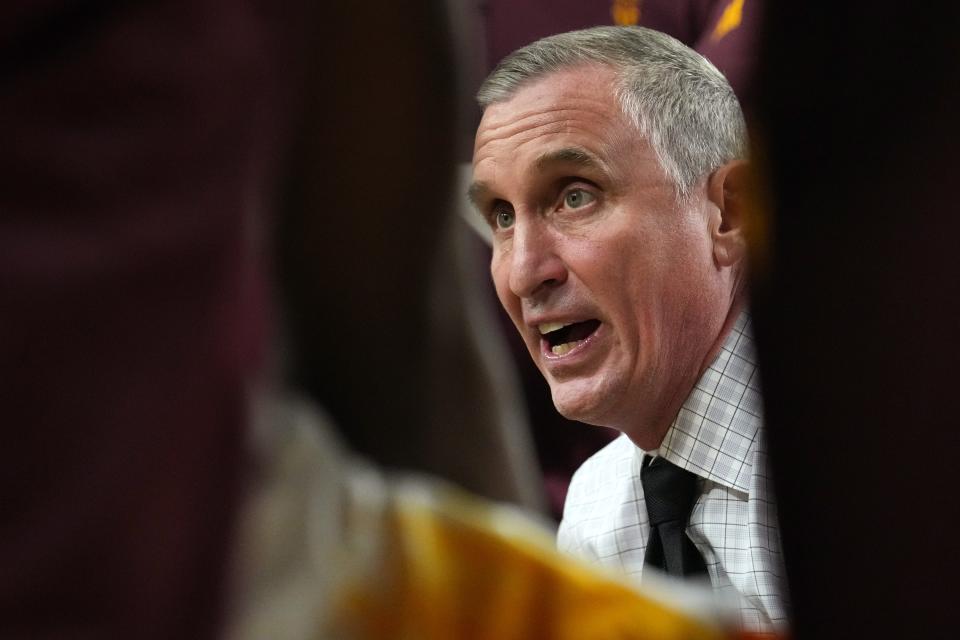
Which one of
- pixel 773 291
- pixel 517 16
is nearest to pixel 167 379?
pixel 773 291

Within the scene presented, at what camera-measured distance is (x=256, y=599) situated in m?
0.34

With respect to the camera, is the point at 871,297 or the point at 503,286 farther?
the point at 503,286

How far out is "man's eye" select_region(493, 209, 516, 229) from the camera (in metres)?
1.30

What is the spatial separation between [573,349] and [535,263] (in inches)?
3.7

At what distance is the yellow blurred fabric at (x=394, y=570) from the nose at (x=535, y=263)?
0.86 m

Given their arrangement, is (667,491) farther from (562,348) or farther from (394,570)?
(394,570)

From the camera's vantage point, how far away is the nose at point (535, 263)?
48.8 inches

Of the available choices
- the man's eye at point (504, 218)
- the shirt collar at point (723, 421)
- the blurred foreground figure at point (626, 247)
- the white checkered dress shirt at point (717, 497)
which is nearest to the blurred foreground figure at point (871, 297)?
the white checkered dress shirt at point (717, 497)

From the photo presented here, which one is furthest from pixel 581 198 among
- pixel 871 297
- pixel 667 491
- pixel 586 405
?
pixel 871 297

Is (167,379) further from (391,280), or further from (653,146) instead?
(653,146)

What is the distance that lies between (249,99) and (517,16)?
1.13 metres

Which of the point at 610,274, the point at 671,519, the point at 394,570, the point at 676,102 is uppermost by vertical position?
the point at 394,570

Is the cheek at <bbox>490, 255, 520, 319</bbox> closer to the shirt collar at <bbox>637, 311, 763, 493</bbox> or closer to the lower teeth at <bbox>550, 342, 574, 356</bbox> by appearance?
the lower teeth at <bbox>550, 342, 574, 356</bbox>

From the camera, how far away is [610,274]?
1237mm
